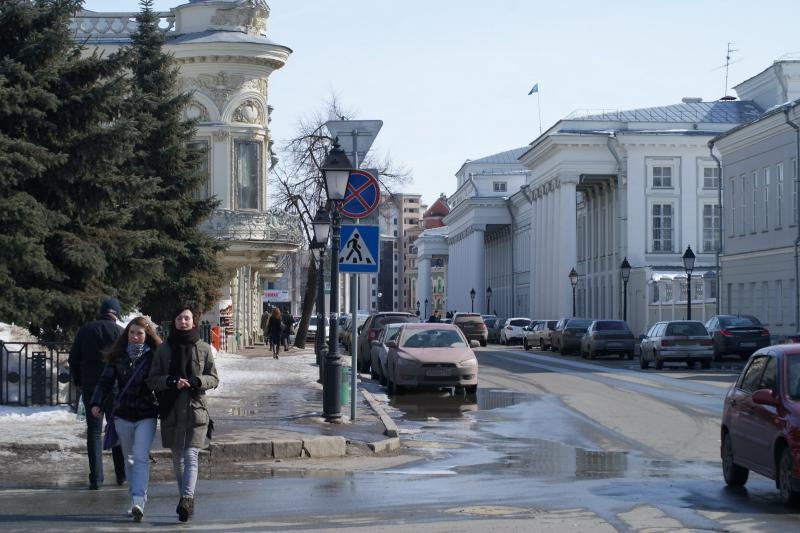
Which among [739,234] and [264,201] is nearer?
[264,201]

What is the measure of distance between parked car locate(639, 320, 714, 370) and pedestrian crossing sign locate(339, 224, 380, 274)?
25.1m

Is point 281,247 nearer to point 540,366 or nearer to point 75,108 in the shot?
point 540,366

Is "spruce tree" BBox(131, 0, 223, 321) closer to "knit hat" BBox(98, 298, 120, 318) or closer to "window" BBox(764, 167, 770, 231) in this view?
"knit hat" BBox(98, 298, 120, 318)

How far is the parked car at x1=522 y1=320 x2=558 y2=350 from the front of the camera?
69.8 metres

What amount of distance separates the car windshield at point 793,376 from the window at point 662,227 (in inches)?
2954

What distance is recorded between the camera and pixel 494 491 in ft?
43.2

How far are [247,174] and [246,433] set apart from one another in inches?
1183

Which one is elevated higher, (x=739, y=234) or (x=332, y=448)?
(x=739, y=234)

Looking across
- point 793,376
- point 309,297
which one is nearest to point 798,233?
point 309,297

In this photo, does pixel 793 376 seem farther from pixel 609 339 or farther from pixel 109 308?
pixel 609 339

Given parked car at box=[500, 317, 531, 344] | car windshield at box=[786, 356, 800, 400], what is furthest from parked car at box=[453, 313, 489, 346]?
car windshield at box=[786, 356, 800, 400]

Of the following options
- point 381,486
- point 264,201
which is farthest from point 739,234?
point 381,486

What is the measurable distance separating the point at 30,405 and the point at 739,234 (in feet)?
150

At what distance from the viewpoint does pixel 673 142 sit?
281 feet
